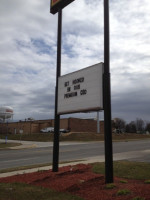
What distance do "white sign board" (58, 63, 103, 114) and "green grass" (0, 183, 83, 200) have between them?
2665 mm

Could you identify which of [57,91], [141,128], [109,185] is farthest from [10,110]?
[141,128]

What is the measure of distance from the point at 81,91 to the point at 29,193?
3682mm

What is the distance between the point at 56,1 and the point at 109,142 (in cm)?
641

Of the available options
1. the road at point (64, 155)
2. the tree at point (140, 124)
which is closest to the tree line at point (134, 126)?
the tree at point (140, 124)

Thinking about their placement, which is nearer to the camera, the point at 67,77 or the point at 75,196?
the point at 75,196

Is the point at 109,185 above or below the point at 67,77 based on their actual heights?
below

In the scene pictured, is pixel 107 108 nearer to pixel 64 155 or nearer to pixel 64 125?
pixel 64 155

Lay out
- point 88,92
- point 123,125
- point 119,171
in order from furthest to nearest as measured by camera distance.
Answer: point 123,125 → point 119,171 → point 88,92

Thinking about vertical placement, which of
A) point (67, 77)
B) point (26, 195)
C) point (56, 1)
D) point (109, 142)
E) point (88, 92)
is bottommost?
point (26, 195)

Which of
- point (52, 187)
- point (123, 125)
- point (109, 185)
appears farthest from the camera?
point (123, 125)

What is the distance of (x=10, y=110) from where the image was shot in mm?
63875

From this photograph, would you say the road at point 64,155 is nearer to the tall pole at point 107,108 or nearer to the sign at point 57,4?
the tall pole at point 107,108

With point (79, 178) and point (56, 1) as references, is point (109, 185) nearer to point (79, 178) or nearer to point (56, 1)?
point (79, 178)

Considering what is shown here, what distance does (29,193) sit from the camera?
227 inches
